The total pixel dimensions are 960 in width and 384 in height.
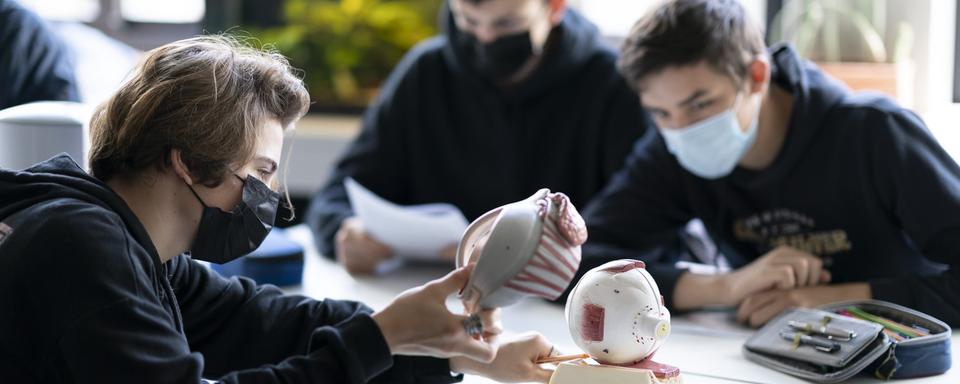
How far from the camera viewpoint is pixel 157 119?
117cm

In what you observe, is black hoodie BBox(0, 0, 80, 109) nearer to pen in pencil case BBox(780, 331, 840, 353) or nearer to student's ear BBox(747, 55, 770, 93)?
student's ear BBox(747, 55, 770, 93)

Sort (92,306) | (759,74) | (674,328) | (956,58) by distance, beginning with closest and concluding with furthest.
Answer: (92,306) → (674,328) → (759,74) → (956,58)

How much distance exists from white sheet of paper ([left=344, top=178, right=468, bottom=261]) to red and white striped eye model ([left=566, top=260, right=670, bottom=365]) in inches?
28.6

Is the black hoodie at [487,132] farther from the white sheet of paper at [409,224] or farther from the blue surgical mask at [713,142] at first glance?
the blue surgical mask at [713,142]

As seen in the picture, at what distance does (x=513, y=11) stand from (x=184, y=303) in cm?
104

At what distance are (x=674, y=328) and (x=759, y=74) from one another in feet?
1.51

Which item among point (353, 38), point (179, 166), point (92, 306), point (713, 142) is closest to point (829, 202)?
point (713, 142)

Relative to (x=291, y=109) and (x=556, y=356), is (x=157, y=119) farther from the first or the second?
(x=556, y=356)

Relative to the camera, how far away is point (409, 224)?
6.56 ft

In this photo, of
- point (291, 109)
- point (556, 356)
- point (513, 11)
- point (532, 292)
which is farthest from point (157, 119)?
Answer: point (513, 11)

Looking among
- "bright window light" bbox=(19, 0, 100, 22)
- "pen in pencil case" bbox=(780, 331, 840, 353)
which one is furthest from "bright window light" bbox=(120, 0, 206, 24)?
"pen in pencil case" bbox=(780, 331, 840, 353)

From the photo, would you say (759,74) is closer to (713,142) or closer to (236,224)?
(713,142)

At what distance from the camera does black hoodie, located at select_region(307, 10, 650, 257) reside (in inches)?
89.9

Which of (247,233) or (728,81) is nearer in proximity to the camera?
(247,233)
